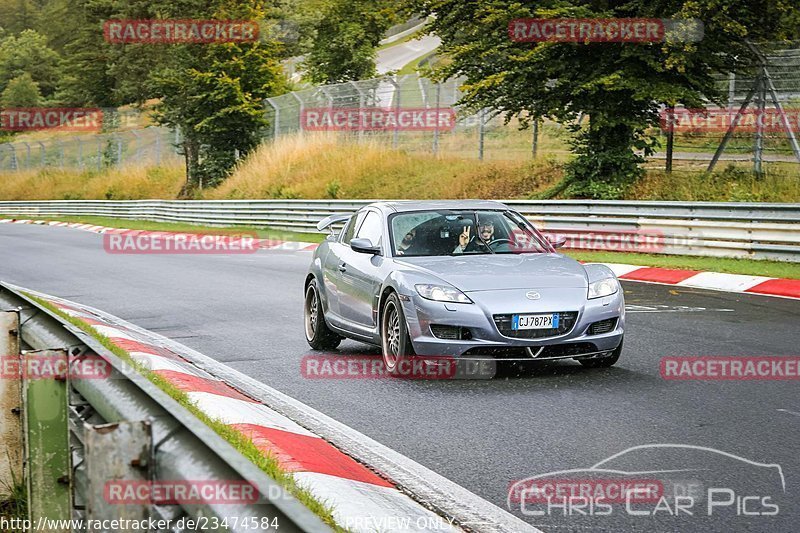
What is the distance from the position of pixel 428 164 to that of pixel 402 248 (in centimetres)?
2476

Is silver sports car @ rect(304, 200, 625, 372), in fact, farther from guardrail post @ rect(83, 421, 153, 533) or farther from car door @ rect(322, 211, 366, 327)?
guardrail post @ rect(83, 421, 153, 533)

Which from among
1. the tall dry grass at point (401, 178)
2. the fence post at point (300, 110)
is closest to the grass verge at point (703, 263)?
the tall dry grass at point (401, 178)

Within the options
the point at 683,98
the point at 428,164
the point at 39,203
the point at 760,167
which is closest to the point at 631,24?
the point at 683,98

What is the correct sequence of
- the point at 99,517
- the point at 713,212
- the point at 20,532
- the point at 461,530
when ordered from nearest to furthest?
1. the point at 99,517
2. the point at 20,532
3. the point at 461,530
4. the point at 713,212

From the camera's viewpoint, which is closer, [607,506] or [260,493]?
[260,493]

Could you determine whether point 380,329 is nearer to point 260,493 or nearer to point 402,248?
point 402,248

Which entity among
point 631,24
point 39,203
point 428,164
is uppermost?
point 631,24

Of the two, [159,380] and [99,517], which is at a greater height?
[99,517]

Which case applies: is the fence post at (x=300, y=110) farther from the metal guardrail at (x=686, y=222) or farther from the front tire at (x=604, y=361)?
the front tire at (x=604, y=361)

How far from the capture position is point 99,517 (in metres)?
2.83

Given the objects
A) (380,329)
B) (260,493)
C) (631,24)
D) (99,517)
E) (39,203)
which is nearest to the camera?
(260,493)

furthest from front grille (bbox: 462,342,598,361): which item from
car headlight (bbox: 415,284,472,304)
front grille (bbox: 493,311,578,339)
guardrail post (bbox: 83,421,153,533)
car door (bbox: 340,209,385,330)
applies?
guardrail post (bbox: 83,421,153,533)

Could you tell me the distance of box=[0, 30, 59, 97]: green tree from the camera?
124188 millimetres

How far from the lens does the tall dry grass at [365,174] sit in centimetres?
2964
